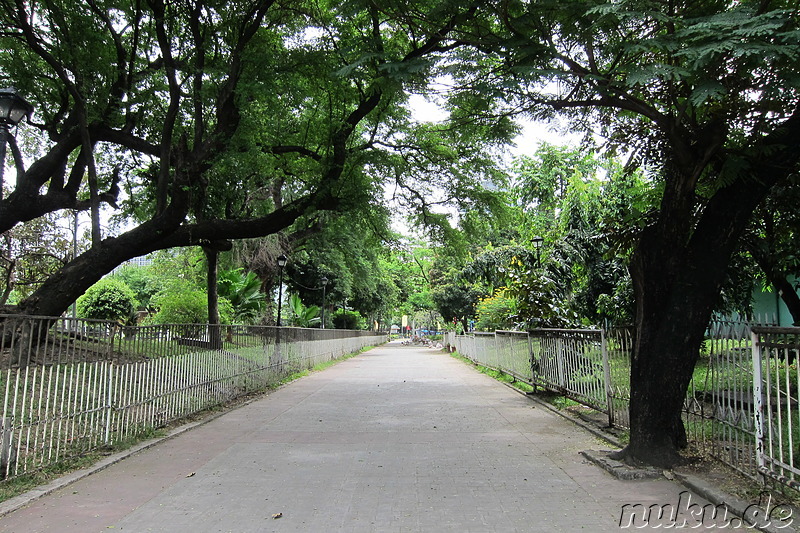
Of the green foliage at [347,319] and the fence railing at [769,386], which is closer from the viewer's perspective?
the fence railing at [769,386]

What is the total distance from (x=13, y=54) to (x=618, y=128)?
12.1 metres

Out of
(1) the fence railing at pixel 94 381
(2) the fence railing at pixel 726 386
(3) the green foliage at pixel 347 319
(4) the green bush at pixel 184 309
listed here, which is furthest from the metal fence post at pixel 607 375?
(3) the green foliage at pixel 347 319

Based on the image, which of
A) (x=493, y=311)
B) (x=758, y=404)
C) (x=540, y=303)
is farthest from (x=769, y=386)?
(x=493, y=311)

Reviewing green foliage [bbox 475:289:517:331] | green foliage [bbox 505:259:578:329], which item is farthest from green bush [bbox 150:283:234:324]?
green foliage [bbox 475:289:517:331]

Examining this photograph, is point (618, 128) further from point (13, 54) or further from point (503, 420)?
point (13, 54)

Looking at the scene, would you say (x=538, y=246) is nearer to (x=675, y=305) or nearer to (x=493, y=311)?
(x=675, y=305)

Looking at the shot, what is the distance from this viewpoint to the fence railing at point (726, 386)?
4.63 meters

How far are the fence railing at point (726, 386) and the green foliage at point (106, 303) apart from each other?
1789cm

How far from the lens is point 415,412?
10539 mm

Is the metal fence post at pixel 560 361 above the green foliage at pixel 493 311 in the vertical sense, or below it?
below

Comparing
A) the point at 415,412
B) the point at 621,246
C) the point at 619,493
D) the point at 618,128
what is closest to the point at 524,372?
the point at 415,412

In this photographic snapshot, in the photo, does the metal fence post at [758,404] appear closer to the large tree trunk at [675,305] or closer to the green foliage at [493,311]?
the large tree trunk at [675,305]
